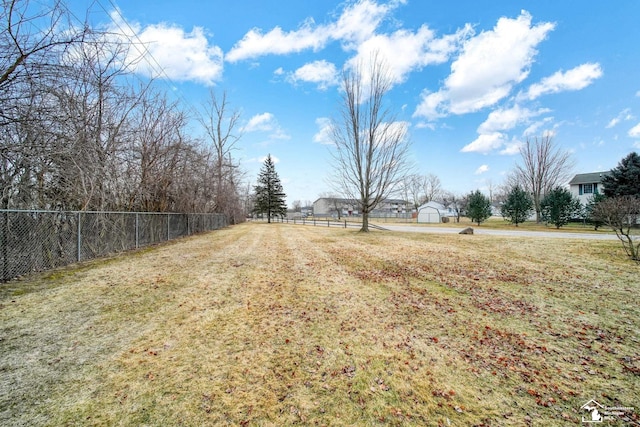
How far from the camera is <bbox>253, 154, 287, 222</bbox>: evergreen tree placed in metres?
40.8

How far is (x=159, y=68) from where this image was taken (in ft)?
32.4

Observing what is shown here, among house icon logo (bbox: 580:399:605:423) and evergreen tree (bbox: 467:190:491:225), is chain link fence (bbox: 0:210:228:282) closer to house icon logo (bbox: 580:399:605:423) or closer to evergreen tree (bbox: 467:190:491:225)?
house icon logo (bbox: 580:399:605:423)

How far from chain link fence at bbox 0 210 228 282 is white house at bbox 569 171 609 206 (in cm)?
4318

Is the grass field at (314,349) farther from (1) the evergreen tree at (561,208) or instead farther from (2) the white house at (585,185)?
(2) the white house at (585,185)

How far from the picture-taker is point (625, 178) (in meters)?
22.9

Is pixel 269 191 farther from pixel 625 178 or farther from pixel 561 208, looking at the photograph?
pixel 625 178

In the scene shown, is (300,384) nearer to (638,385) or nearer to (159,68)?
(638,385)

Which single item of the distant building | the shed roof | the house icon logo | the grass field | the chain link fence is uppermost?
the shed roof

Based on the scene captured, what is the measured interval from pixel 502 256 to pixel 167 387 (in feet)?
31.8
